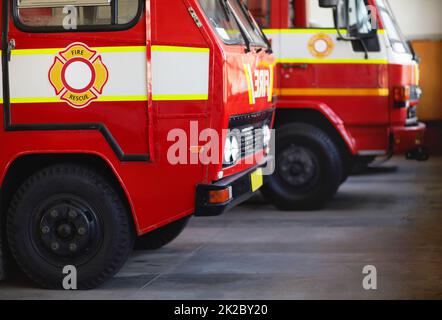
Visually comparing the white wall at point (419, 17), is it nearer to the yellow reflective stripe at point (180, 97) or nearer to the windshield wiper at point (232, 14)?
the windshield wiper at point (232, 14)

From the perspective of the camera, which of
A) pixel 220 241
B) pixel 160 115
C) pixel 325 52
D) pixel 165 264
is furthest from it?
pixel 325 52

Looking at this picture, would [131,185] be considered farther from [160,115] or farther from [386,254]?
[386,254]

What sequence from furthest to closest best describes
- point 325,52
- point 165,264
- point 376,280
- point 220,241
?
point 325,52
point 220,241
point 165,264
point 376,280

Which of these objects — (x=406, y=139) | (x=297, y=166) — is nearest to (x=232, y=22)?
(x=297, y=166)

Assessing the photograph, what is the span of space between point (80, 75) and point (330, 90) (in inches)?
158

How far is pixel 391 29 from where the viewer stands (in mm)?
→ 9398

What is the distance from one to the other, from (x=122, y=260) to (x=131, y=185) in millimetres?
497

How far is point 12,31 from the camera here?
5.73m

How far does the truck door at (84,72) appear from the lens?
5656 millimetres

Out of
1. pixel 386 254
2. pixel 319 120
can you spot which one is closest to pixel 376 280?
pixel 386 254

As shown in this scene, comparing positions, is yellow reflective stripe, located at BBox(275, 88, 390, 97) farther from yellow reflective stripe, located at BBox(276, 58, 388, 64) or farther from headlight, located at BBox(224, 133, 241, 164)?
headlight, located at BBox(224, 133, 241, 164)

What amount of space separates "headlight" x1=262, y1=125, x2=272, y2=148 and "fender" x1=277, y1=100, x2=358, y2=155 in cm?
175

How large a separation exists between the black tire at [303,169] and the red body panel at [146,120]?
358 cm

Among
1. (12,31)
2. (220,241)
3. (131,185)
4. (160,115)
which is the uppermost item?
(12,31)
